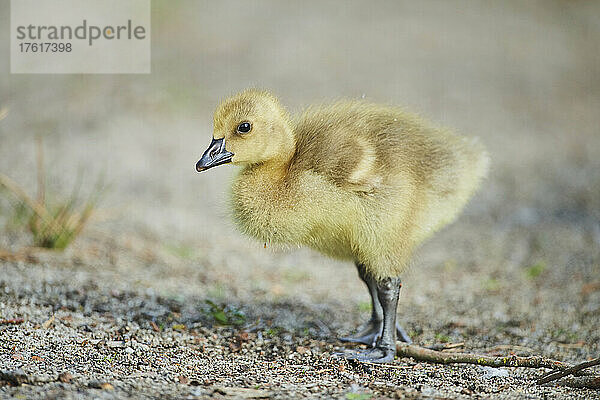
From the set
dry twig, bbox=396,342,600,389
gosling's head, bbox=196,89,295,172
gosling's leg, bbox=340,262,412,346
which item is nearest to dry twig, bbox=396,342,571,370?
dry twig, bbox=396,342,600,389

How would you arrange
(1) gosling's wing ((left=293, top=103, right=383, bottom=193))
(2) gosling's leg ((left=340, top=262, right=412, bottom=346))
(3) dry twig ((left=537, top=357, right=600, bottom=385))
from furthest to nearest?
(2) gosling's leg ((left=340, top=262, right=412, bottom=346)), (1) gosling's wing ((left=293, top=103, right=383, bottom=193)), (3) dry twig ((left=537, top=357, right=600, bottom=385))

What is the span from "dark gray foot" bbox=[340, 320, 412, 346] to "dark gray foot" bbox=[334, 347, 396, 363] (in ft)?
0.56

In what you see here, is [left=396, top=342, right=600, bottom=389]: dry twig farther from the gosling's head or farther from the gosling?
the gosling's head

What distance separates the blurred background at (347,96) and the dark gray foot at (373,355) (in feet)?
1.61

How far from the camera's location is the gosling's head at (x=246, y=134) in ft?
10.0

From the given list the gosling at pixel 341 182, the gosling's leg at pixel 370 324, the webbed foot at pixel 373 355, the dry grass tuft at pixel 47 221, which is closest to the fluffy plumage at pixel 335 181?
the gosling at pixel 341 182

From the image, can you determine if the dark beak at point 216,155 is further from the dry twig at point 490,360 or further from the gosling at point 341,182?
the dry twig at point 490,360

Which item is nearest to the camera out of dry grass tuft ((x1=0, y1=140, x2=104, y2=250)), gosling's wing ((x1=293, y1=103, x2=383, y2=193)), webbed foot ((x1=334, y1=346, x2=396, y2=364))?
gosling's wing ((x1=293, y1=103, x2=383, y2=193))

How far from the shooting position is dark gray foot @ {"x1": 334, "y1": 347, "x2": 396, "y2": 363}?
125 inches

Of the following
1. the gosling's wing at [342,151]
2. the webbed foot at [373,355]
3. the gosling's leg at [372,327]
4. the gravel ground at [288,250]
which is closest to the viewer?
the gravel ground at [288,250]

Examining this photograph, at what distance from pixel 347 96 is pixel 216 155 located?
3.26ft

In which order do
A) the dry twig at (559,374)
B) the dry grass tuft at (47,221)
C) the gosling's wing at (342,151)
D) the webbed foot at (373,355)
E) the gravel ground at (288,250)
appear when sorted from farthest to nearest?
the dry grass tuft at (47,221), the webbed foot at (373,355), the gosling's wing at (342,151), the gravel ground at (288,250), the dry twig at (559,374)

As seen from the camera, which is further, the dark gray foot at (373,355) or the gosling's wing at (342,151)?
the dark gray foot at (373,355)

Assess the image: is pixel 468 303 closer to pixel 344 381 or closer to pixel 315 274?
pixel 315 274
